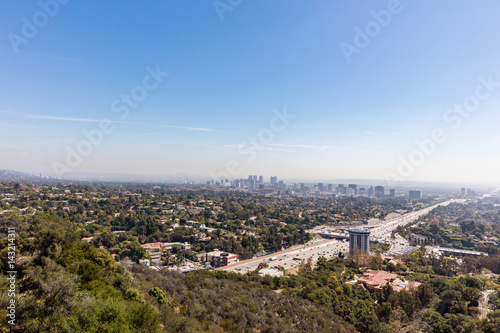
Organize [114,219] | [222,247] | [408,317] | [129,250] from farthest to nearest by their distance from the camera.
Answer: [114,219], [222,247], [129,250], [408,317]

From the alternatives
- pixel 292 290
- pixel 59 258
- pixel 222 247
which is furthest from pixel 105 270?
pixel 222 247

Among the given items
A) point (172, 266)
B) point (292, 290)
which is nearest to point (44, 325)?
point (292, 290)

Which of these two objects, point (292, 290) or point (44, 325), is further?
point (292, 290)

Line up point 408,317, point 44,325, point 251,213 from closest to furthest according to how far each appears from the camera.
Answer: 1. point 44,325
2. point 408,317
3. point 251,213

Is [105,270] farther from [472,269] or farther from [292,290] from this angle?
[472,269]

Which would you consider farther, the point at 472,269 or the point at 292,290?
the point at 472,269

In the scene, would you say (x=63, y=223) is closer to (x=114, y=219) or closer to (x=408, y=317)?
(x=408, y=317)

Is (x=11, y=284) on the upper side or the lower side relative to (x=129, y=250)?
upper

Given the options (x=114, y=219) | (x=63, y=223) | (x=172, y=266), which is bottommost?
(x=172, y=266)

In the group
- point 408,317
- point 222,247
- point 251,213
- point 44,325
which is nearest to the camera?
point 44,325
